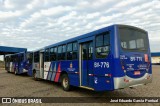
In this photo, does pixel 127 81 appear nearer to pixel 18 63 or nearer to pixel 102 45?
pixel 102 45

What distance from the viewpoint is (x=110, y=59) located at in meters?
7.95

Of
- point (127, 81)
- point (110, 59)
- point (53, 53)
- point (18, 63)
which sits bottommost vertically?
point (127, 81)

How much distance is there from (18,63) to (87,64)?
56.5 ft

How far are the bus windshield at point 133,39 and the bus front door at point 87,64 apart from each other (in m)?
1.74

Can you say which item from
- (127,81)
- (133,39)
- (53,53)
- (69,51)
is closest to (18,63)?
(53,53)

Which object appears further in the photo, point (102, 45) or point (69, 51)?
point (69, 51)

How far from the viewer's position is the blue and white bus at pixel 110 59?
7.91 m

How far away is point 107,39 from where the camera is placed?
8.30 m

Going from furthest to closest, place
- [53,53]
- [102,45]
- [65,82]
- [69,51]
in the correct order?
[53,53] < [65,82] < [69,51] < [102,45]

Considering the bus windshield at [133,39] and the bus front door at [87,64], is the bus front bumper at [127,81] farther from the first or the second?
the bus front door at [87,64]

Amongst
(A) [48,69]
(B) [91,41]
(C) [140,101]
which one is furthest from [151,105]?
(A) [48,69]

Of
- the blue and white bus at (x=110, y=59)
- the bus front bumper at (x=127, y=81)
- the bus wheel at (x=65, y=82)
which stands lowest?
the bus wheel at (x=65, y=82)

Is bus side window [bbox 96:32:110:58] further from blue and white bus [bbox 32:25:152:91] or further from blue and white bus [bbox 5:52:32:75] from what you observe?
blue and white bus [bbox 5:52:32:75]

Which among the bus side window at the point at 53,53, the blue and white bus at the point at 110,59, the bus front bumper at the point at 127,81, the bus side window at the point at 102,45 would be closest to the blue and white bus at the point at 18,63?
the bus side window at the point at 53,53
